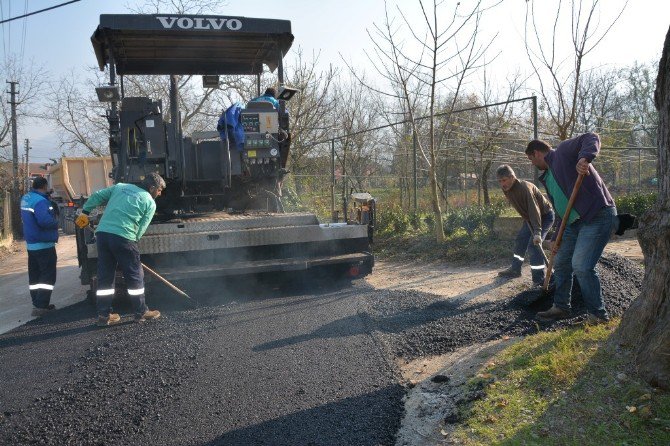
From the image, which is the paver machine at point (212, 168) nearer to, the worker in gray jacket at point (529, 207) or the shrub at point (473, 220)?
the worker in gray jacket at point (529, 207)

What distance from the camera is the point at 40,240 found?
22.0 ft

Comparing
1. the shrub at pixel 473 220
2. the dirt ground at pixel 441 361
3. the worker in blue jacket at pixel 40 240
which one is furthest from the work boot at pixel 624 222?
the worker in blue jacket at pixel 40 240

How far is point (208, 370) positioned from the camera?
3.98 meters

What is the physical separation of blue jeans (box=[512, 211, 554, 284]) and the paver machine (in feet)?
5.77

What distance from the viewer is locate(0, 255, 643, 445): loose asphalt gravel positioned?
3.10m

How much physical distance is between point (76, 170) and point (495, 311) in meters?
16.6

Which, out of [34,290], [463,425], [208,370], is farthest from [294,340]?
[34,290]

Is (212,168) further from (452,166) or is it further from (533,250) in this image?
(452,166)

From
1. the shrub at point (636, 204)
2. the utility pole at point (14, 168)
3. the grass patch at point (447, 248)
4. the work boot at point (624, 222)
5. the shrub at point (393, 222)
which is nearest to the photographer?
the work boot at point (624, 222)

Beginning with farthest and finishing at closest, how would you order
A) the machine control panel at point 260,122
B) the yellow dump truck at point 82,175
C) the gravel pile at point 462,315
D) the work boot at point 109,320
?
1. the yellow dump truck at point 82,175
2. the machine control panel at point 260,122
3. the work boot at point 109,320
4. the gravel pile at point 462,315

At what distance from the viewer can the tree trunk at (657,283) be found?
277 centimetres

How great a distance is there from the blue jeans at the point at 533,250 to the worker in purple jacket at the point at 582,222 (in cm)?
132

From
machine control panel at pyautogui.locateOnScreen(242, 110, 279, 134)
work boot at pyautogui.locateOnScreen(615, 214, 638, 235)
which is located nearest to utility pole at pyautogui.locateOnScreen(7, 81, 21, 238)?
machine control panel at pyautogui.locateOnScreen(242, 110, 279, 134)

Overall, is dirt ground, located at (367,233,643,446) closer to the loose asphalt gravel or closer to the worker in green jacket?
the loose asphalt gravel
